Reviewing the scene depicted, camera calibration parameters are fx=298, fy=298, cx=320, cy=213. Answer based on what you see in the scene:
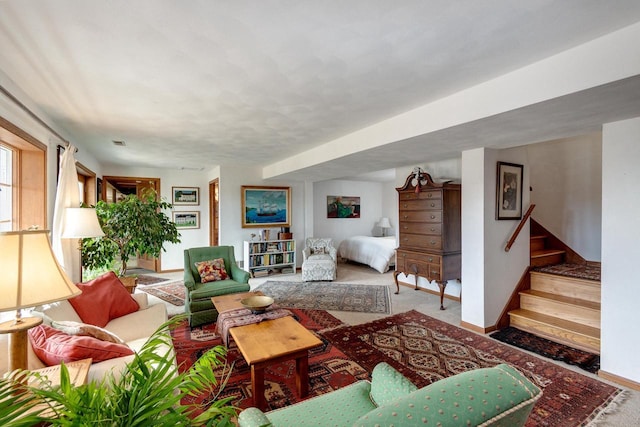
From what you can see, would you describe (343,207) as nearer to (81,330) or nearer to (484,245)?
(484,245)

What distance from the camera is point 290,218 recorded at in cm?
669

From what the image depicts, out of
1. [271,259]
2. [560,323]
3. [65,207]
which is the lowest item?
[560,323]

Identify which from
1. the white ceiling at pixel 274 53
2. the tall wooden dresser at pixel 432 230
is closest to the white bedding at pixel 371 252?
the tall wooden dresser at pixel 432 230

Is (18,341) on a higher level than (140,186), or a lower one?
lower

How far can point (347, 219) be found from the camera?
850cm

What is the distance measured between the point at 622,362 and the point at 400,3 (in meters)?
3.11

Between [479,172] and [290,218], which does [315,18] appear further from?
[290,218]

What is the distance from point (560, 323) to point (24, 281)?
430 centimetres

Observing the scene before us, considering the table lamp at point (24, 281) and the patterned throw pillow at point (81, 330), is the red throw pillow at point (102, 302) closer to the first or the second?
the patterned throw pillow at point (81, 330)

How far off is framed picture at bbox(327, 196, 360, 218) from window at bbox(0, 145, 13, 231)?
6.34 m

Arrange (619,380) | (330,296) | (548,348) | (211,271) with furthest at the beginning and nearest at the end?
(330,296), (211,271), (548,348), (619,380)

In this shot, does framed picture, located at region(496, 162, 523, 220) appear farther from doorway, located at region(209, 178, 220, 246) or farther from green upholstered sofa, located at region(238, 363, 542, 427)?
doorway, located at region(209, 178, 220, 246)

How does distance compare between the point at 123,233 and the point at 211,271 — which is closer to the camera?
the point at 123,233

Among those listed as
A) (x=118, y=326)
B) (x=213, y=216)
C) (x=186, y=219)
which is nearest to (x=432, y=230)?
(x=118, y=326)
